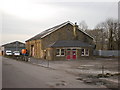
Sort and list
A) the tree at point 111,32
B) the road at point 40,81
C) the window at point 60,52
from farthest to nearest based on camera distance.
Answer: the tree at point 111,32, the window at point 60,52, the road at point 40,81

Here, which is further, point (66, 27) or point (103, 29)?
point (103, 29)

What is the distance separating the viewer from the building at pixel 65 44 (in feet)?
155

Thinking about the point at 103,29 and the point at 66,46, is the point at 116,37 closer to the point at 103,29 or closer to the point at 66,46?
the point at 103,29

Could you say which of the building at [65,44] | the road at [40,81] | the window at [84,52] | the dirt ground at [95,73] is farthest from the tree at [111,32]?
the road at [40,81]

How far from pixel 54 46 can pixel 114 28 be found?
2614 centimetres

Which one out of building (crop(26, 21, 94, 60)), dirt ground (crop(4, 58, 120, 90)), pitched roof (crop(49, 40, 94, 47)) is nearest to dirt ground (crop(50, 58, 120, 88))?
dirt ground (crop(4, 58, 120, 90))

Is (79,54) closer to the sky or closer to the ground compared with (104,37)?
closer to the ground

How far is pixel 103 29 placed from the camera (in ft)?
230

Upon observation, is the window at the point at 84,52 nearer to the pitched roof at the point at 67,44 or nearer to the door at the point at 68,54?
the pitched roof at the point at 67,44

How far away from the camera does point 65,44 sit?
48.3 m

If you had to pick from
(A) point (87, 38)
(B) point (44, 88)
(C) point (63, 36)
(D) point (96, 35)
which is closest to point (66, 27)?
(C) point (63, 36)

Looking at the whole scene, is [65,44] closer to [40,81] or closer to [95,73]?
[95,73]

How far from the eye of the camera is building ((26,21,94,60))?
47125mm

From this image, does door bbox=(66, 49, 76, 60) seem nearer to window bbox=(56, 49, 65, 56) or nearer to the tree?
window bbox=(56, 49, 65, 56)
